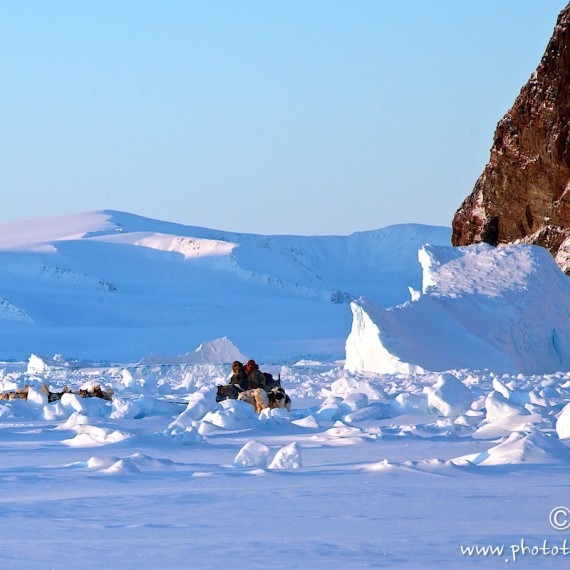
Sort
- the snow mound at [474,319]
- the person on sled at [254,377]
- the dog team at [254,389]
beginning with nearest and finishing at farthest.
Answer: the dog team at [254,389] < the person on sled at [254,377] < the snow mound at [474,319]

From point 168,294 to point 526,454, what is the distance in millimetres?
62107

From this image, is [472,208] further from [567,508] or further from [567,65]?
[567,508]

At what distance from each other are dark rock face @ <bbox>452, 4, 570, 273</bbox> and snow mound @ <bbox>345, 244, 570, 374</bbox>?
10492mm

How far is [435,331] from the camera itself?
1861 centimetres

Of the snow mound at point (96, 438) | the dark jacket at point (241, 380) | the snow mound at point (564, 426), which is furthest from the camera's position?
the dark jacket at point (241, 380)

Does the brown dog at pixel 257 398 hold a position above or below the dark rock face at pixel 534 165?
below

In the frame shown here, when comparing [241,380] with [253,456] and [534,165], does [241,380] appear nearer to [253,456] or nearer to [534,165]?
[253,456]

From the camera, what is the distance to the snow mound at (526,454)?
5754mm

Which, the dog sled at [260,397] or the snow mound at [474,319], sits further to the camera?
the snow mound at [474,319]

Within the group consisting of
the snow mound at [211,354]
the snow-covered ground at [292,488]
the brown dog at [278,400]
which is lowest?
the snow-covered ground at [292,488]

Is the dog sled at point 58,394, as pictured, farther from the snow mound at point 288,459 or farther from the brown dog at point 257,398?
the snow mound at point 288,459

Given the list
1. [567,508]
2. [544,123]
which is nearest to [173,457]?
[567,508]

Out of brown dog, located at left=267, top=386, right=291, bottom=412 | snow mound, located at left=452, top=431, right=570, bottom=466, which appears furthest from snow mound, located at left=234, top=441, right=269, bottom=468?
brown dog, located at left=267, top=386, right=291, bottom=412

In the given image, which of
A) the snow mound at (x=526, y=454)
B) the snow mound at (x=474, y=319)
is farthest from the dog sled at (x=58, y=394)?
the snow mound at (x=526, y=454)
